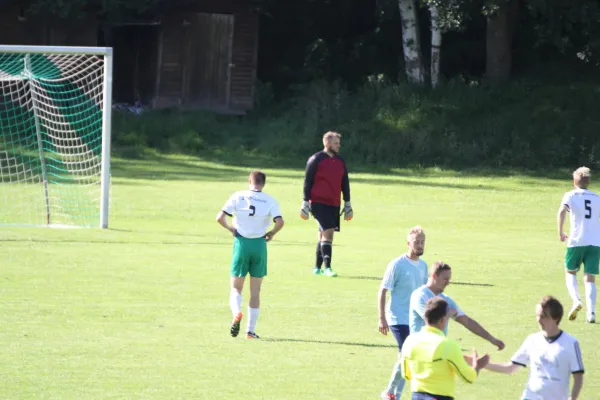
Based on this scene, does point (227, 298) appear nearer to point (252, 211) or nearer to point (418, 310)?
point (252, 211)

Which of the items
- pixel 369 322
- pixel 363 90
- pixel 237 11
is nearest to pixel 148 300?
pixel 369 322

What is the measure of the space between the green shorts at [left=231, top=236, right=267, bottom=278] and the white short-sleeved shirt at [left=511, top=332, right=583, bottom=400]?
16.0ft

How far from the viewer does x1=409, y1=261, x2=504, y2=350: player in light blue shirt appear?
26.3ft

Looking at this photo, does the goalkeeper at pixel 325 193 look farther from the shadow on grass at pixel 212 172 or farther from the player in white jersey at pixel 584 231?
the shadow on grass at pixel 212 172

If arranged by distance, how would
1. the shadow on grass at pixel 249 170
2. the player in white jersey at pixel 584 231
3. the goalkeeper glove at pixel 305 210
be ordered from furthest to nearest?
the shadow on grass at pixel 249 170 → the goalkeeper glove at pixel 305 210 → the player in white jersey at pixel 584 231

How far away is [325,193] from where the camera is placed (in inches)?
632

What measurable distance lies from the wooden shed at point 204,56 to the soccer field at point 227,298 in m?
14.3

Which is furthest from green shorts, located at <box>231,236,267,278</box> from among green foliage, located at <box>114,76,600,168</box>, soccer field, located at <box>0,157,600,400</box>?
green foliage, located at <box>114,76,600,168</box>

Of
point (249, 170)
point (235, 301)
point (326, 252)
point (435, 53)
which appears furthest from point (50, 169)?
point (235, 301)

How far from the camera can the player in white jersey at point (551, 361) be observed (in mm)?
7047

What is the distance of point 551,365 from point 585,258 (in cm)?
658

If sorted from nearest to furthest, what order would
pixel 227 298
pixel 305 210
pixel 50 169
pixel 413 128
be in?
pixel 227 298 < pixel 305 210 < pixel 50 169 < pixel 413 128

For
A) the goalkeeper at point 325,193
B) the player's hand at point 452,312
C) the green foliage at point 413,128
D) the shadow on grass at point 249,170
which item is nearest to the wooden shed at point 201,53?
the green foliage at point 413,128

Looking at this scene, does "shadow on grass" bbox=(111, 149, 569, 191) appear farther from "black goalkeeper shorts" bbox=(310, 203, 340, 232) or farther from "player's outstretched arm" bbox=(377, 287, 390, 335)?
"player's outstretched arm" bbox=(377, 287, 390, 335)
